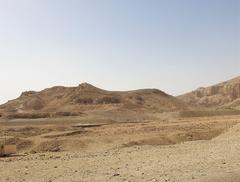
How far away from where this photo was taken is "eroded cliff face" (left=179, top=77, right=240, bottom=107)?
125 metres

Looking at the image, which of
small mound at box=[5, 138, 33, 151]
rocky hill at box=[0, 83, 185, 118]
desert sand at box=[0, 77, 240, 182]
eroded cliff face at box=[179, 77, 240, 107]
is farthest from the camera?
eroded cliff face at box=[179, 77, 240, 107]

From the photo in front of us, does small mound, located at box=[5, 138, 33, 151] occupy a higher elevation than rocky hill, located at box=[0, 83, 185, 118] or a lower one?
lower

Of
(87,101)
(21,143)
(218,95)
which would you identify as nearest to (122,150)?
(21,143)

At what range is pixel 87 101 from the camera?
89250 millimetres

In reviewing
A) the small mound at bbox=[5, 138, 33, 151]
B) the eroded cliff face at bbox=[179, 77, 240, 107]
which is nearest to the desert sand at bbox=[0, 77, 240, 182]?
the small mound at bbox=[5, 138, 33, 151]

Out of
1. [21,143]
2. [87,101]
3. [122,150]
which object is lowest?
[122,150]

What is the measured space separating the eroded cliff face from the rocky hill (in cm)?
2540

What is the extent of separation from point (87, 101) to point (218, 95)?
56.8 meters

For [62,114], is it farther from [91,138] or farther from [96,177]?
[96,177]

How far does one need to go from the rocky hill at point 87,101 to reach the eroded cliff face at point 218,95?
25.4 metres

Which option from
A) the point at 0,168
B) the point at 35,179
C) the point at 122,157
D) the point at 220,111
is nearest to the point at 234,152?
the point at 122,157

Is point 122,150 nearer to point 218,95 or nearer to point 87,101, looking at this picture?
point 87,101

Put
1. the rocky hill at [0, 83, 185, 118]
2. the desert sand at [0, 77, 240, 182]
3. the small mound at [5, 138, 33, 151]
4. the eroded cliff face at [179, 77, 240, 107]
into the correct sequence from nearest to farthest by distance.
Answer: the desert sand at [0, 77, 240, 182] < the small mound at [5, 138, 33, 151] < the rocky hill at [0, 83, 185, 118] < the eroded cliff face at [179, 77, 240, 107]

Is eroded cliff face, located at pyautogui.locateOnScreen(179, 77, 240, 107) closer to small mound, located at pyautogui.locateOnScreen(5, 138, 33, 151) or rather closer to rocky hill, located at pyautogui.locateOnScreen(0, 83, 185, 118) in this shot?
rocky hill, located at pyautogui.locateOnScreen(0, 83, 185, 118)
